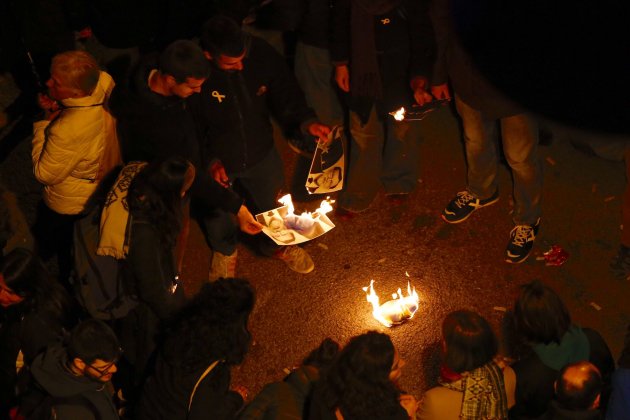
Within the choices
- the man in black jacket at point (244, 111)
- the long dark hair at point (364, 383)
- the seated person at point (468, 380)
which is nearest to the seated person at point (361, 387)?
the long dark hair at point (364, 383)

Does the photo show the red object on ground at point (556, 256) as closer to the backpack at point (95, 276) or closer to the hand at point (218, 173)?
the hand at point (218, 173)

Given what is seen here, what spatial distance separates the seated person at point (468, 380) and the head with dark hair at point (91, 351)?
2.04 m

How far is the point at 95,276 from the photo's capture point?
19.7 feet

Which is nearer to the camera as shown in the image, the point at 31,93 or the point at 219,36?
the point at 219,36

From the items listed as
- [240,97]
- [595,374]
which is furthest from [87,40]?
[595,374]

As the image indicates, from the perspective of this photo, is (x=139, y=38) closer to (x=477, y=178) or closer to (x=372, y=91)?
(x=372, y=91)

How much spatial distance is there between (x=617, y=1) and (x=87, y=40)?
643cm

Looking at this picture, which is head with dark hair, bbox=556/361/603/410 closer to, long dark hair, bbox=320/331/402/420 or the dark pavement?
long dark hair, bbox=320/331/402/420

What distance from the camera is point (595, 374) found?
492 cm

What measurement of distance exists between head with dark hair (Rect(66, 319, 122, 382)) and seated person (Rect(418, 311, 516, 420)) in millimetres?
2042

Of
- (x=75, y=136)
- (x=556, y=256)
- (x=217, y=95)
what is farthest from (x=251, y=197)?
(x=556, y=256)

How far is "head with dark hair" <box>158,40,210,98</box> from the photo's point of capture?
596 centimetres

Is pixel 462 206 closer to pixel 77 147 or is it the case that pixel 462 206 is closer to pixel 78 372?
pixel 77 147

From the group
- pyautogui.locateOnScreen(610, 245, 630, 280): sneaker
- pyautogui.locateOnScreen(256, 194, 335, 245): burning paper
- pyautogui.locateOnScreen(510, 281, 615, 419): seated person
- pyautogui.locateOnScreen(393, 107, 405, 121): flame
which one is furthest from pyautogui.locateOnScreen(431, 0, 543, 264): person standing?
pyautogui.locateOnScreen(510, 281, 615, 419): seated person
